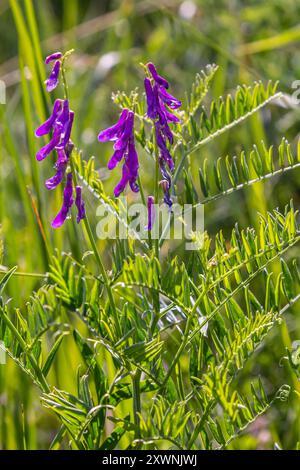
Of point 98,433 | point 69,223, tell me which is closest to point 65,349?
point 69,223

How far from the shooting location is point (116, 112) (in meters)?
2.52

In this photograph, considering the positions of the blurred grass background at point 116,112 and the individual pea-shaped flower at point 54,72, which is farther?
the blurred grass background at point 116,112

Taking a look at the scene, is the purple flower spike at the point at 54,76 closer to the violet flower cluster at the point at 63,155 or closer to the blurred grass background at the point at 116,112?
the violet flower cluster at the point at 63,155

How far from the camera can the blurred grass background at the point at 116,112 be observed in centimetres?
142

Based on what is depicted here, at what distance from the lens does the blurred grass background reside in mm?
1418

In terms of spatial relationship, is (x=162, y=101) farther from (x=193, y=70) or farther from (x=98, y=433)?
(x=193, y=70)

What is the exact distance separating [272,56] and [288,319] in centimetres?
81

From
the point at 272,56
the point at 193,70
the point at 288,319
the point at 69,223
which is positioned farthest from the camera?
the point at 193,70

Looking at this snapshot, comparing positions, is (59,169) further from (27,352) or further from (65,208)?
(27,352)

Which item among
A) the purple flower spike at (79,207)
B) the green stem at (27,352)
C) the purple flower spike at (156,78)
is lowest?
the green stem at (27,352)

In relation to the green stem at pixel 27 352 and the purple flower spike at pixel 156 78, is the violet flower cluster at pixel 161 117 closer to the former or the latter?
the purple flower spike at pixel 156 78

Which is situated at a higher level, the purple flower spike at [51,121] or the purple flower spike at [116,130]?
the purple flower spike at [51,121]

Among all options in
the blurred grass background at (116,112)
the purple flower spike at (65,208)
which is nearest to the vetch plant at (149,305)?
the purple flower spike at (65,208)
